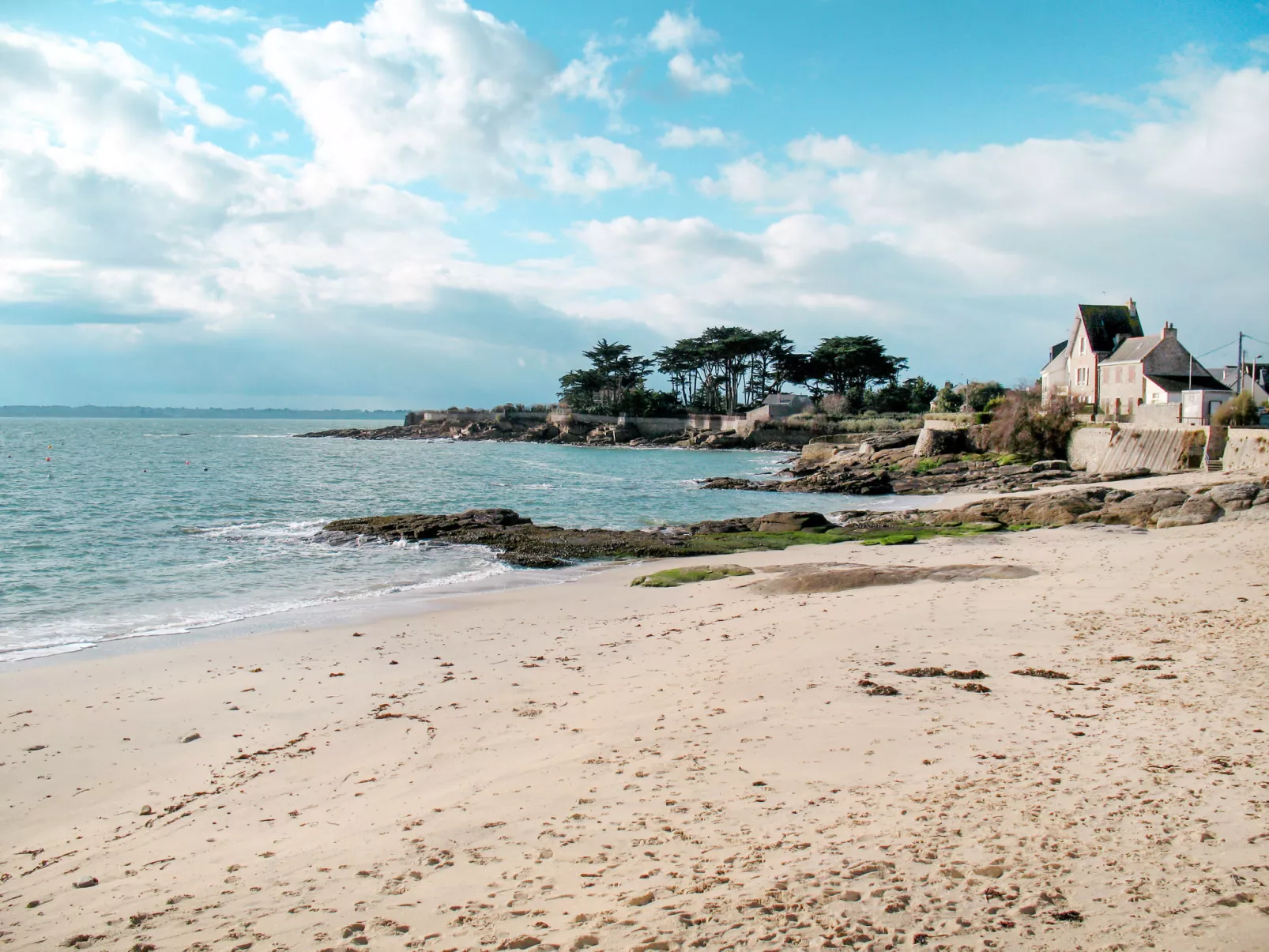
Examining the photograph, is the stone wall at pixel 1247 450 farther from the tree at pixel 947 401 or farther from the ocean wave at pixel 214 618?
the tree at pixel 947 401

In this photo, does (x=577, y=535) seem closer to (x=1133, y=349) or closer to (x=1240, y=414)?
(x=1240, y=414)

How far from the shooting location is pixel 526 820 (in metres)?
5.80

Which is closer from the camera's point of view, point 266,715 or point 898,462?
point 266,715

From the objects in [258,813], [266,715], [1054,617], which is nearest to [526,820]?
[258,813]

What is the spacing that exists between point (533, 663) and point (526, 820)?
5.16 m

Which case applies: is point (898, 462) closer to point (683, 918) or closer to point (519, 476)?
point (519, 476)

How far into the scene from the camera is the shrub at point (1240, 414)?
102 feet

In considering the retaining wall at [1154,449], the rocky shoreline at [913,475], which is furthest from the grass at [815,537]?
A: the retaining wall at [1154,449]

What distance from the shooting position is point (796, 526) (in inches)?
1054

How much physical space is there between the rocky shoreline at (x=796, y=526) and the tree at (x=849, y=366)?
2873 inches

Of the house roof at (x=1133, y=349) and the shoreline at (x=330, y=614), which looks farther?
the house roof at (x=1133, y=349)

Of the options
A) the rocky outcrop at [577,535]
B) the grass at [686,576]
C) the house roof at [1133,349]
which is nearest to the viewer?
the grass at [686,576]

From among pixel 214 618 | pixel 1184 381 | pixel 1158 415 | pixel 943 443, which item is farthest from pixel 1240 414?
pixel 214 618

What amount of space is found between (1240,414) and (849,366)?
71.5m
